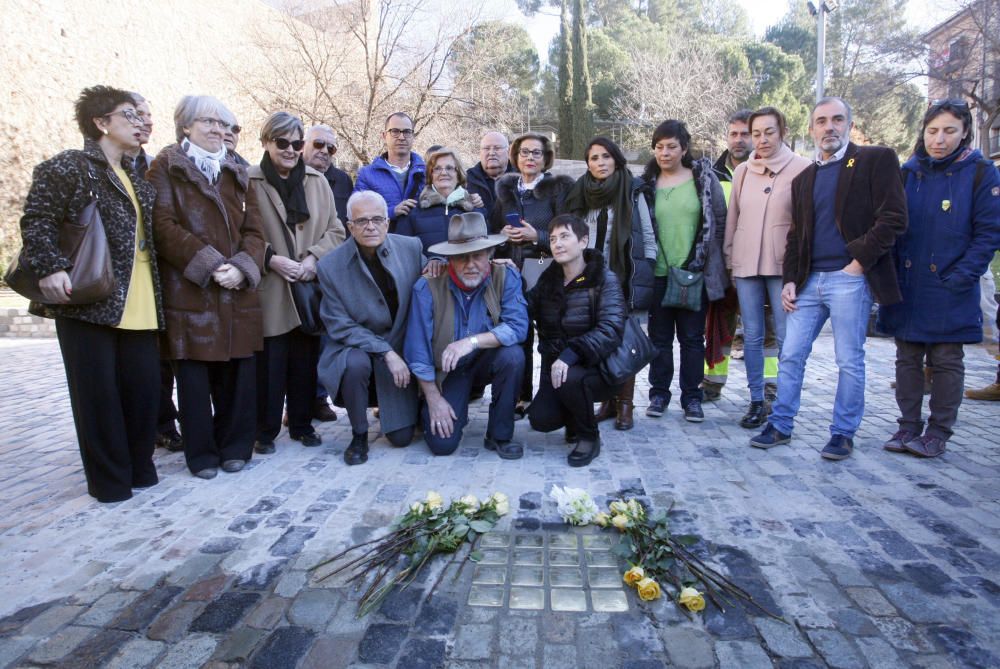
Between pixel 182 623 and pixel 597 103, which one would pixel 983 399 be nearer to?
pixel 182 623

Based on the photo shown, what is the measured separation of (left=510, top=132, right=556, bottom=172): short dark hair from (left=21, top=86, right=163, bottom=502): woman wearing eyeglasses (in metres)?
2.46

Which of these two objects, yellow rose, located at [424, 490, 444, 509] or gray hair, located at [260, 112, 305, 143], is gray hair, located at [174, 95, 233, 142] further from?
yellow rose, located at [424, 490, 444, 509]

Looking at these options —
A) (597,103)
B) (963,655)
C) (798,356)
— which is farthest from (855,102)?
(963,655)

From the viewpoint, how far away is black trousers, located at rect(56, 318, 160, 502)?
3422 millimetres

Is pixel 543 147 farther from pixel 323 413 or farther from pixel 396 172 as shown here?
pixel 323 413

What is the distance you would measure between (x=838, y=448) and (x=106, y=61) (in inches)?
773

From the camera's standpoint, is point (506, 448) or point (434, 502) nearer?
point (434, 502)

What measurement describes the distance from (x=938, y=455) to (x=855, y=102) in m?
30.6

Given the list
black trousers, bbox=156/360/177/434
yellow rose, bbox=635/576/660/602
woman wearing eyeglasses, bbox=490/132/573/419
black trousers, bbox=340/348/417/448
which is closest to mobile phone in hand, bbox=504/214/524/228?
woman wearing eyeglasses, bbox=490/132/573/419

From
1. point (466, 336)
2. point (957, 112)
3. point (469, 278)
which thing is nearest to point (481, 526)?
point (466, 336)

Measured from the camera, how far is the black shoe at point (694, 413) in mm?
4965

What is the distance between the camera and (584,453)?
4.10 m

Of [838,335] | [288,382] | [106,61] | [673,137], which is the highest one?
[106,61]

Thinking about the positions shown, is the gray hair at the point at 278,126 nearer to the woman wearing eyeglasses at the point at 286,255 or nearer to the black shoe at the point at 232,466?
the woman wearing eyeglasses at the point at 286,255
